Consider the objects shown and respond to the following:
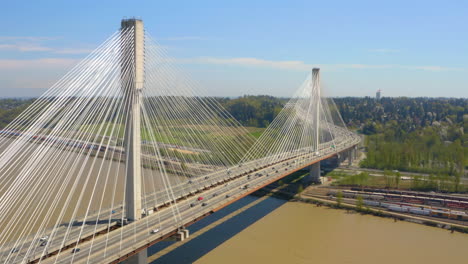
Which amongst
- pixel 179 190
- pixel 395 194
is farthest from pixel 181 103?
pixel 395 194

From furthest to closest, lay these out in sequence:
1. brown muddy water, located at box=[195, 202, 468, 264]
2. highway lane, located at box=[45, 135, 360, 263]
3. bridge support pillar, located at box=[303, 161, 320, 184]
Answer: bridge support pillar, located at box=[303, 161, 320, 184], brown muddy water, located at box=[195, 202, 468, 264], highway lane, located at box=[45, 135, 360, 263]

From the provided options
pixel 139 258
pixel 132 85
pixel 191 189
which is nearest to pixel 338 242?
pixel 191 189

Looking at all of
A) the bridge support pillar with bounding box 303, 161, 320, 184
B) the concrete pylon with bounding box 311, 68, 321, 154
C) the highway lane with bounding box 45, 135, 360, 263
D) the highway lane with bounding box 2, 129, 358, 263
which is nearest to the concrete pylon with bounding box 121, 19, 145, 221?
the highway lane with bounding box 45, 135, 360, 263

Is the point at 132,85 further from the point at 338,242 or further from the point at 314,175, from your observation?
the point at 314,175

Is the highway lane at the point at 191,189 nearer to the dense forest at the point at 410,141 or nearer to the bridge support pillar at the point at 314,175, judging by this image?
the bridge support pillar at the point at 314,175

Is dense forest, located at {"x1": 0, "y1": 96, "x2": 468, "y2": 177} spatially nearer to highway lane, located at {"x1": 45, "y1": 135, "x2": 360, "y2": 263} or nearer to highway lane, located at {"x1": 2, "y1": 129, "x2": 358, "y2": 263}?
highway lane, located at {"x1": 2, "y1": 129, "x2": 358, "y2": 263}
